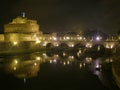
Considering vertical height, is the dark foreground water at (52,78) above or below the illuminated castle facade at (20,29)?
below

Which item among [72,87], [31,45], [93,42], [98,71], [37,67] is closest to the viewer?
[72,87]

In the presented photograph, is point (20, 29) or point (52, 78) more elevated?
point (20, 29)

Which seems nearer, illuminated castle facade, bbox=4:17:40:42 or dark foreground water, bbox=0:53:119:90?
dark foreground water, bbox=0:53:119:90

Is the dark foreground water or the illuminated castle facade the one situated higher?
the illuminated castle facade

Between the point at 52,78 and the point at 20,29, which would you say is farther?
the point at 20,29

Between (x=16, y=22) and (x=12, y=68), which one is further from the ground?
(x=16, y=22)

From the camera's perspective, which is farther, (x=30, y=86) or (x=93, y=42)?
(x=93, y=42)

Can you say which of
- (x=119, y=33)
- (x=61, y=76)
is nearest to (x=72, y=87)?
(x=61, y=76)

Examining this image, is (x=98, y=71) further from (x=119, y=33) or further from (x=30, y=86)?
(x=119, y=33)

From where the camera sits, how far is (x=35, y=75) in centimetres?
3347

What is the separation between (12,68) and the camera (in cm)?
3781

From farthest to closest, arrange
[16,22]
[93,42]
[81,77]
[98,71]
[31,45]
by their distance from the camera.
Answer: [16,22], [93,42], [31,45], [98,71], [81,77]

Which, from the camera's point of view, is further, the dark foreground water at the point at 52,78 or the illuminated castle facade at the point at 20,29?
the illuminated castle facade at the point at 20,29

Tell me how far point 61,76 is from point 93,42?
39276 millimetres
